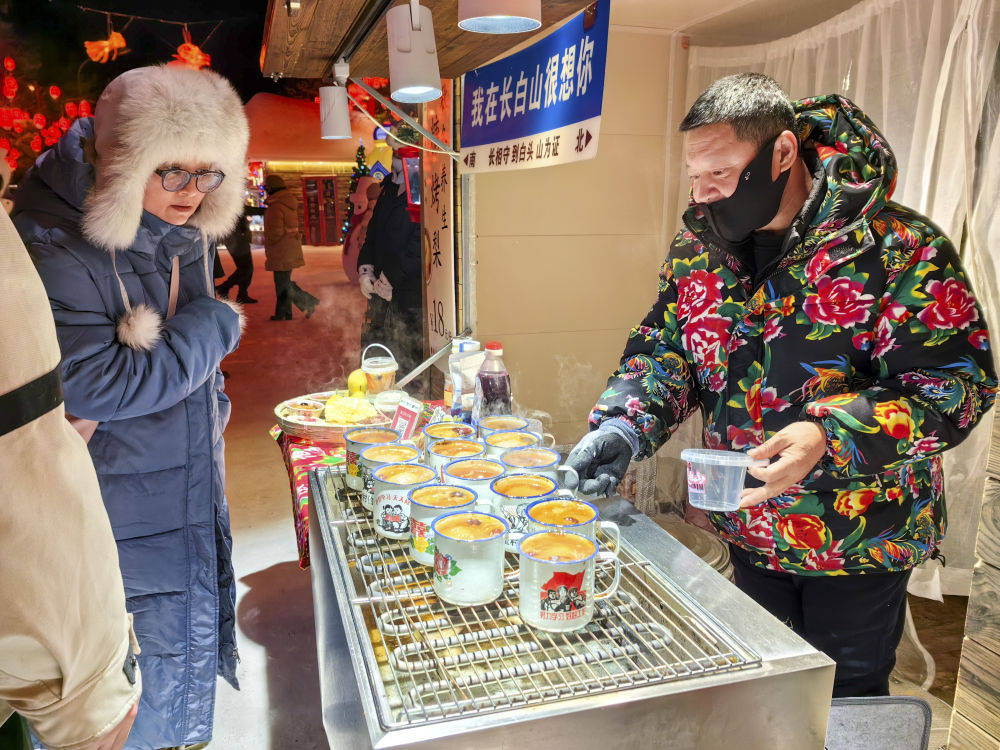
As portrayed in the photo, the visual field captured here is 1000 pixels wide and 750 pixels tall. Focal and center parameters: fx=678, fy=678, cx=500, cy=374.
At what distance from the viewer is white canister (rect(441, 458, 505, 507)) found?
1365 millimetres

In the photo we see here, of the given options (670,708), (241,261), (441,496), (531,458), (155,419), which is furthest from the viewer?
(241,261)

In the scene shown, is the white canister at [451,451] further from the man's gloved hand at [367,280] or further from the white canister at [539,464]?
Answer: the man's gloved hand at [367,280]

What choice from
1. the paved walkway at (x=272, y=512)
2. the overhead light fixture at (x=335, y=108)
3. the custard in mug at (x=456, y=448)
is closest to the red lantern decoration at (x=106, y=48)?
the paved walkway at (x=272, y=512)

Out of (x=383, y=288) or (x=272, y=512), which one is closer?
(x=272, y=512)

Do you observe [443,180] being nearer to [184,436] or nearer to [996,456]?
[184,436]

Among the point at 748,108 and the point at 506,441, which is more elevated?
the point at 748,108

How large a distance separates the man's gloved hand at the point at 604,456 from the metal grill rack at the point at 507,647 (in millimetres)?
324

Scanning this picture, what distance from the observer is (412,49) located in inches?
77.7

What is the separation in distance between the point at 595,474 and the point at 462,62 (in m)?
2.13

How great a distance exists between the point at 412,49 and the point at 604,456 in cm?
131

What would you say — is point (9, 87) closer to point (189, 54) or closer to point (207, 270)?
point (189, 54)

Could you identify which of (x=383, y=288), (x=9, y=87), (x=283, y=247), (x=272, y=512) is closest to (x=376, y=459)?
(x=272, y=512)

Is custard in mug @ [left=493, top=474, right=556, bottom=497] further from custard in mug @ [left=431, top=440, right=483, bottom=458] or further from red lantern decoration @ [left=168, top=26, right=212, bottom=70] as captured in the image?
red lantern decoration @ [left=168, top=26, right=212, bottom=70]

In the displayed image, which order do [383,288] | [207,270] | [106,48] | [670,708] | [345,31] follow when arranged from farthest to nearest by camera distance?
[383,288], [106,48], [345,31], [207,270], [670,708]
